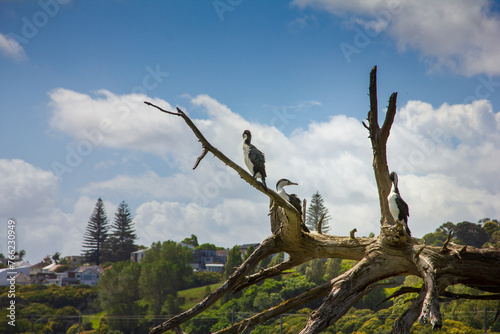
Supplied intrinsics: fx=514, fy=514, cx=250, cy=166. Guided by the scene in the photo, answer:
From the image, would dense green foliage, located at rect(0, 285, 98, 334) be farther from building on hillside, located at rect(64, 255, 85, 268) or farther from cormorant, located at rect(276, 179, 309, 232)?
building on hillside, located at rect(64, 255, 85, 268)

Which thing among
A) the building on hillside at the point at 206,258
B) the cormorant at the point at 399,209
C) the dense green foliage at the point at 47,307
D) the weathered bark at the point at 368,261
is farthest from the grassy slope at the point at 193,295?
the cormorant at the point at 399,209

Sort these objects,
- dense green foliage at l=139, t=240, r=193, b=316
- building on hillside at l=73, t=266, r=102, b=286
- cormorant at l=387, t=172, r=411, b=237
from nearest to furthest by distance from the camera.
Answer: cormorant at l=387, t=172, r=411, b=237, dense green foliage at l=139, t=240, r=193, b=316, building on hillside at l=73, t=266, r=102, b=286

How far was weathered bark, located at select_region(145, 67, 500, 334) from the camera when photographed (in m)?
6.54

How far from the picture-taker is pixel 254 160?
295 inches

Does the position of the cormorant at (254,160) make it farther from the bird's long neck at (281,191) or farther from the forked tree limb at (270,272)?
the forked tree limb at (270,272)

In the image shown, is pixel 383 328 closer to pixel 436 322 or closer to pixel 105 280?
pixel 436 322

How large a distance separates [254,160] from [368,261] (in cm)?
217

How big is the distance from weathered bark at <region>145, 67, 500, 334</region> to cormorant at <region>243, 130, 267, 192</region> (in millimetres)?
484

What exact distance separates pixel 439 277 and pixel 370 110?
281 cm

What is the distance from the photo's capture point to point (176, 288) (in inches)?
1806

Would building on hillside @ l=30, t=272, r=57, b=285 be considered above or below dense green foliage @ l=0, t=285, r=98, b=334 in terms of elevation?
above

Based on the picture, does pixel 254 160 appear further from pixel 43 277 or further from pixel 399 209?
pixel 43 277

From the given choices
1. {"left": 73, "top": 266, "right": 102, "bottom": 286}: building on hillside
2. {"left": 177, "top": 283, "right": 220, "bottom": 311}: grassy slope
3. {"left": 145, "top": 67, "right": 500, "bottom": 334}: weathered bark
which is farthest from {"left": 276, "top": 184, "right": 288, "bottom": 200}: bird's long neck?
{"left": 73, "top": 266, "right": 102, "bottom": 286}: building on hillside

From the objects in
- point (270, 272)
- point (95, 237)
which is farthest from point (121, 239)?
point (270, 272)
